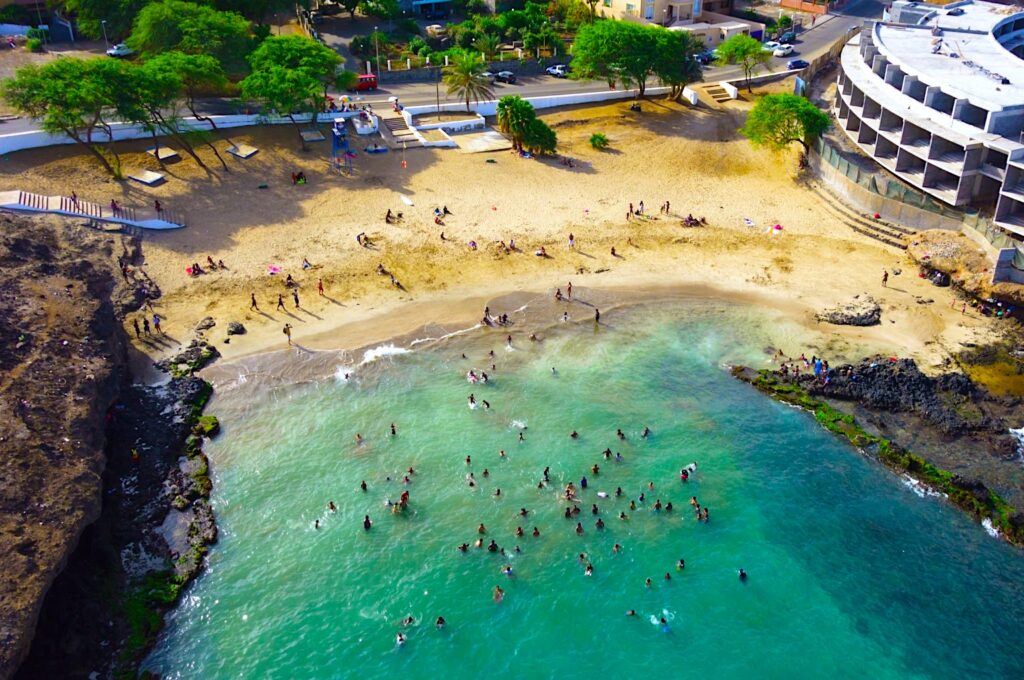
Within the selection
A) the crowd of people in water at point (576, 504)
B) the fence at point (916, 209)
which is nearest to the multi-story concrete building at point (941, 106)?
the fence at point (916, 209)

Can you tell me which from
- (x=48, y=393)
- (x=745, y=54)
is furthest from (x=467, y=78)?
(x=48, y=393)

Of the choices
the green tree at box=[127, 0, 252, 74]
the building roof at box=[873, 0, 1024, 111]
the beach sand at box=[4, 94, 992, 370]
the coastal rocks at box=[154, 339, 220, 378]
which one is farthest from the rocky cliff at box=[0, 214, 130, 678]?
the building roof at box=[873, 0, 1024, 111]

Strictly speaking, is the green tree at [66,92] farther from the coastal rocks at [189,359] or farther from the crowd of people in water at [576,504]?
the crowd of people in water at [576,504]

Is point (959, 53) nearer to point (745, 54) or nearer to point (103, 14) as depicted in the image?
point (745, 54)

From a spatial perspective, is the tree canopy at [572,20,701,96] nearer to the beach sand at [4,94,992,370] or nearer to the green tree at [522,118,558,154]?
the beach sand at [4,94,992,370]

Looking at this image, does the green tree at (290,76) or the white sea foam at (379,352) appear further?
the green tree at (290,76)

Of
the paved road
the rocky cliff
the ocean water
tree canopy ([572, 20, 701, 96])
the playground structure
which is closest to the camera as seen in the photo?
the rocky cliff
